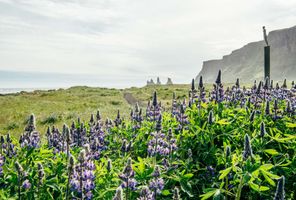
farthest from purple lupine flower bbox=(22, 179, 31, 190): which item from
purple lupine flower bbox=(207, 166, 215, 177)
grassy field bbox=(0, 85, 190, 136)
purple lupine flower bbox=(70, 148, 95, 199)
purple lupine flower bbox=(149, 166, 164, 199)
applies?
grassy field bbox=(0, 85, 190, 136)

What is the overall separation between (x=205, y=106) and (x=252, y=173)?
2.48 m

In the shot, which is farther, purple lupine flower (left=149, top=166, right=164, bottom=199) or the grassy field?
the grassy field

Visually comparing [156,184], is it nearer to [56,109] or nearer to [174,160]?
[174,160]

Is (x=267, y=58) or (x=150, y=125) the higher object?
(x=267, y=58)

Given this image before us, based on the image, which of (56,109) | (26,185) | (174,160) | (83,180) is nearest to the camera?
(83,180)

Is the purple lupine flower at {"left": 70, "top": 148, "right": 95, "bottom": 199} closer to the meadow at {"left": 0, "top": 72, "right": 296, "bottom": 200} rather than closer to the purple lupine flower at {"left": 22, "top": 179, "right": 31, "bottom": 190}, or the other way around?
the meadow at {"left": 0, "top": 72, "right": 296, "bottom": 200}

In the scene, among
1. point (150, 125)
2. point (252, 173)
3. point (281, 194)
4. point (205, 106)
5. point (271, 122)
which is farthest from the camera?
point (150, 125)

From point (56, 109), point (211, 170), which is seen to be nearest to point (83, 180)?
point (211, 170)

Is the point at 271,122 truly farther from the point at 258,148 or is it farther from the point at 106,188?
the point at 106,188

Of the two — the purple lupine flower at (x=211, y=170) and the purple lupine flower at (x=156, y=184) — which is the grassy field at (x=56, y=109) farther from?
the purple lupine flower at (x=156, y=184)

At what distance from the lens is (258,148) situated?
4023mm

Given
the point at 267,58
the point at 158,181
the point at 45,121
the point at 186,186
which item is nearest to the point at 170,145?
the point at 186,186

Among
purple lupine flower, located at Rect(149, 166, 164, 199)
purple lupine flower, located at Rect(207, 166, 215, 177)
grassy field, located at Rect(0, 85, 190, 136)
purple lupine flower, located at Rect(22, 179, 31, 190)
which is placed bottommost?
grassy field, located at Rect(0, 85, 190, 136)

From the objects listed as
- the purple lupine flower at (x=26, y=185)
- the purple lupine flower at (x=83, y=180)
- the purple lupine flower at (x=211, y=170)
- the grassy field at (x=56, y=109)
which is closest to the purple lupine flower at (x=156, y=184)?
the purple lupine flower at (x=83, y=180)
